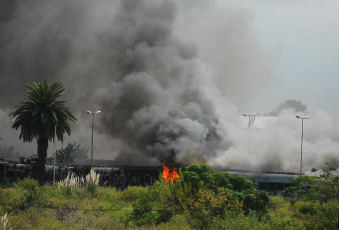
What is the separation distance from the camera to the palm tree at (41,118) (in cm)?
3956

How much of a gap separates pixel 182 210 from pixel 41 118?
79.9ft

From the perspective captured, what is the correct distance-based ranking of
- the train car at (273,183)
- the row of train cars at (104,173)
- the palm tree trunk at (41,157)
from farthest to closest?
the row of train cars at (104,173)
the palm tree trunk at (41,157)
the train car at (273,183)

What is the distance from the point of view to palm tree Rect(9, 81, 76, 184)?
39.6 metres

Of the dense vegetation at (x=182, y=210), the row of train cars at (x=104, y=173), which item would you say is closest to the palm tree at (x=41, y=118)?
the row of train cars at (x=104, y=173)

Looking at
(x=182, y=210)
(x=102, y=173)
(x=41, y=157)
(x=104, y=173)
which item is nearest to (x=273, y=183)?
(x=182, y=210)

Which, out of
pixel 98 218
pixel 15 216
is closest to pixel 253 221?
pixel 98 218

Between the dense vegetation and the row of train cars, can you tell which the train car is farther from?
the row of train cars

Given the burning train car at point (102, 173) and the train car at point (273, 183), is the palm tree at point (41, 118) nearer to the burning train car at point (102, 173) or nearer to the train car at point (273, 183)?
the burning train car at point (102, 173)

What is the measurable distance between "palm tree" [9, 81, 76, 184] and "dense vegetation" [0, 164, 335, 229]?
1684 cm

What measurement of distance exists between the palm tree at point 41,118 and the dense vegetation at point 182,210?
16.8 m

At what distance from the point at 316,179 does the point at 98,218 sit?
11.1 metres

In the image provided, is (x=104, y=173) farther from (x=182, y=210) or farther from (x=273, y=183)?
(x=182, y=210)

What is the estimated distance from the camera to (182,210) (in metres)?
19.5

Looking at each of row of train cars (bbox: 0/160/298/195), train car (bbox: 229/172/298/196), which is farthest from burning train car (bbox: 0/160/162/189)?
train car (bbox: 229/172/298/196)
